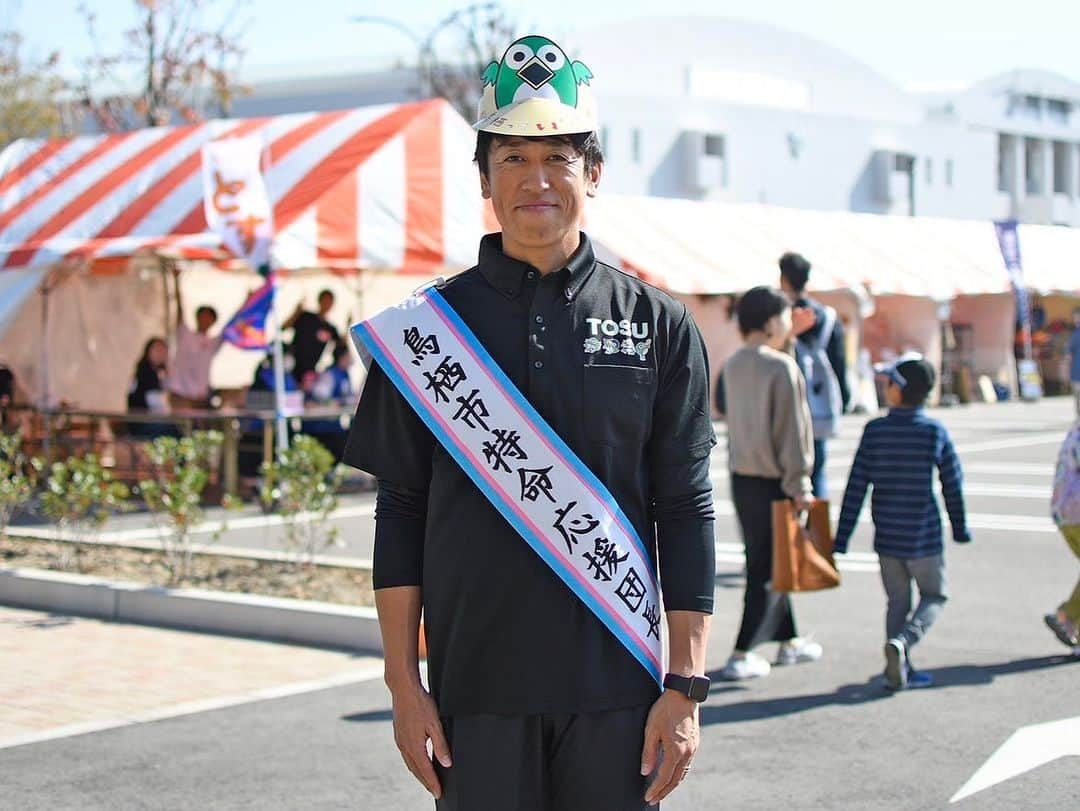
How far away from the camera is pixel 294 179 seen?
50.2 feet

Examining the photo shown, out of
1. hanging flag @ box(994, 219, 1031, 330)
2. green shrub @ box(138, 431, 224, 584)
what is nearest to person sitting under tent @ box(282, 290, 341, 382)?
green shrub @ box(138, 431, 224, 584)

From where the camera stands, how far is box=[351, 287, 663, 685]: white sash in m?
2.93

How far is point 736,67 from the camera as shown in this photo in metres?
58.6

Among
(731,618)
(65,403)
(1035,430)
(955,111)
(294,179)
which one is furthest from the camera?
(955,111)

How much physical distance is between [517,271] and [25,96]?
3239 cm

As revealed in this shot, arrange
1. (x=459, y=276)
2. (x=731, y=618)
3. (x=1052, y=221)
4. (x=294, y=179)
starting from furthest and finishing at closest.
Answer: (x=1052, y=221) → (x=294, y=179) → (x=731, y=618) → (x=459, y=276)

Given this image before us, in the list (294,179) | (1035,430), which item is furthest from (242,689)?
(1035,430)

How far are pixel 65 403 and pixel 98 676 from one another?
395 inches

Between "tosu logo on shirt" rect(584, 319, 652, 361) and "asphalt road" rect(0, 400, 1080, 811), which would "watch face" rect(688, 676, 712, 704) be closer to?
"tosu logo on shirt" rect(584, 319, 652, 361)

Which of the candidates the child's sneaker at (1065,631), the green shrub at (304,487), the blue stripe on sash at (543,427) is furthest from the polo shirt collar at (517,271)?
the green shrub at (304,487)

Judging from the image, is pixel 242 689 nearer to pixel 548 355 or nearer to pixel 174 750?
pixel 174 750

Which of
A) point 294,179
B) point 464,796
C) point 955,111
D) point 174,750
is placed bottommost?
point 174,750

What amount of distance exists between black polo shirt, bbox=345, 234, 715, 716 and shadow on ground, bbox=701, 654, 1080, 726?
3.86 meters

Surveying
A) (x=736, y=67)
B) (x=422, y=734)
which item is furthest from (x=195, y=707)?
(x=736, y=67)
